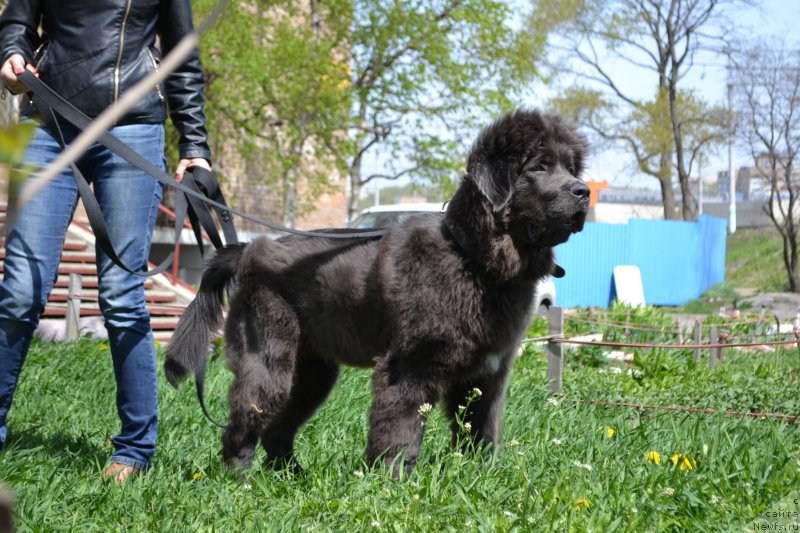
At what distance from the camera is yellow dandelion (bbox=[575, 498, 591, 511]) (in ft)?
9.40

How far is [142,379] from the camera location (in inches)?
142

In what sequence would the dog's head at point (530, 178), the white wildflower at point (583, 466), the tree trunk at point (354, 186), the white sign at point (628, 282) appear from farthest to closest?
the tree trunk at point (354, 186), the white sign at point (628, 282), the dog's head at point (530, 178), the white wildflower at point (583, 466)

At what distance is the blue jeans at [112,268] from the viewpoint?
3.34 m

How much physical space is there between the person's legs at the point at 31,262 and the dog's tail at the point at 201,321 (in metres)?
0.64

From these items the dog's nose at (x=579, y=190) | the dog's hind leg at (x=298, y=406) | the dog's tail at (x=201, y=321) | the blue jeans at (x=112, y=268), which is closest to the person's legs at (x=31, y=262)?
the blue jeans at (x=112, y=268)

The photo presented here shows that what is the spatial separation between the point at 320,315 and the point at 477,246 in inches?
32.6

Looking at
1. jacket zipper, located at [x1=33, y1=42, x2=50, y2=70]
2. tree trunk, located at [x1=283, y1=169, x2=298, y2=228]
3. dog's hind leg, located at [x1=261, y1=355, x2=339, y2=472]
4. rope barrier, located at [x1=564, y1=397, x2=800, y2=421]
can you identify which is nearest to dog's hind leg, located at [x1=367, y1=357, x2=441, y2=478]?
dog's hind leg, located at [x1=261, y1=355, x2=339, y2=472]

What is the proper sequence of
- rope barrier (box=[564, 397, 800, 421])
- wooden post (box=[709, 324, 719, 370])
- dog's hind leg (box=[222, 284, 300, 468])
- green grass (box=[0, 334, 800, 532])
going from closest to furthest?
green grass (box=[0, 334, 800, 532]) < dog's hind leg (box=[222, 284, 300, 468]) < rope barrier (box=[564, 397, 800, 421]) < wooden post (box=[709, 324, 719, 370])

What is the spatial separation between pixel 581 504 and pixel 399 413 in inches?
32.4

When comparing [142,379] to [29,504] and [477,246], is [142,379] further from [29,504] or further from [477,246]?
[477,246]

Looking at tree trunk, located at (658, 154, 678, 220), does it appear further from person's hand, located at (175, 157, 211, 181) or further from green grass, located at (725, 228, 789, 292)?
person's hand, located at (175, 157, 211, 181)

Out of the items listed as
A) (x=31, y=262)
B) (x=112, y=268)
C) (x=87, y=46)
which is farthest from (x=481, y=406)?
(x=87, y=46)

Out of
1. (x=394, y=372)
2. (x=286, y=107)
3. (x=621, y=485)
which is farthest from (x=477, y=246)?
(x=286, y=107)

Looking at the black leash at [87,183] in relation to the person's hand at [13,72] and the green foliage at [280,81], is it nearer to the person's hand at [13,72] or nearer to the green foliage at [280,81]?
the person's hand at [13,72]
